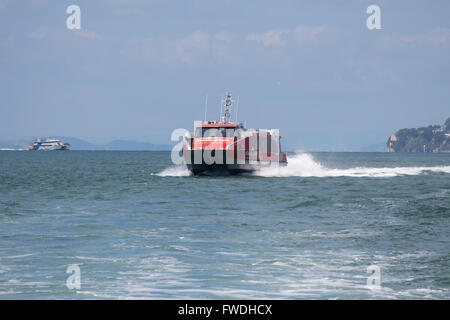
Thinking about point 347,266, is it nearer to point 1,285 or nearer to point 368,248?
point 368,248

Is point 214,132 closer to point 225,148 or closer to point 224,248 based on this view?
point 225,148

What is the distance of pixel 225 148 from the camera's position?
41594 millimetres

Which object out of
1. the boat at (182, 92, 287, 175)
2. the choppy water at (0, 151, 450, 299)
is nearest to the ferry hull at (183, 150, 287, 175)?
the boat at (182, 92, 287, 175)

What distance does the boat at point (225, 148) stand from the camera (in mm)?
41938

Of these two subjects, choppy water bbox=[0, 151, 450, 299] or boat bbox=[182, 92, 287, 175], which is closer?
choppy water bbox=[0, 151, 450, 299]

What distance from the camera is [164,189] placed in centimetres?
3750

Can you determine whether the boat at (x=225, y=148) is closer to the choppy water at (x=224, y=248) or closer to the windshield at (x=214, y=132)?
the windshield at (x=214, y=132)

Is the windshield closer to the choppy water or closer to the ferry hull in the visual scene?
the ferry hull

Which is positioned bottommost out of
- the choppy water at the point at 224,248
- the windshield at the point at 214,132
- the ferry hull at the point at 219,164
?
the choppy water at the point at 224,248

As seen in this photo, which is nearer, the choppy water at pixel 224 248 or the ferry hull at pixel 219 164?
the choppy water at pixel 224 248

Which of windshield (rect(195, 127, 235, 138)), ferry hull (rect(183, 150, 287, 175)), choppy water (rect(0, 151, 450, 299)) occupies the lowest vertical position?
choppy water (rect(0, 151, 450, 299))

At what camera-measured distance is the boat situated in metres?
41.9

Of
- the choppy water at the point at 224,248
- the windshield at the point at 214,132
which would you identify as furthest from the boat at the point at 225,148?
the choppy water at the point at 224,248

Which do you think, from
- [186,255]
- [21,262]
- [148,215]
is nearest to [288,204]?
[148,215]
